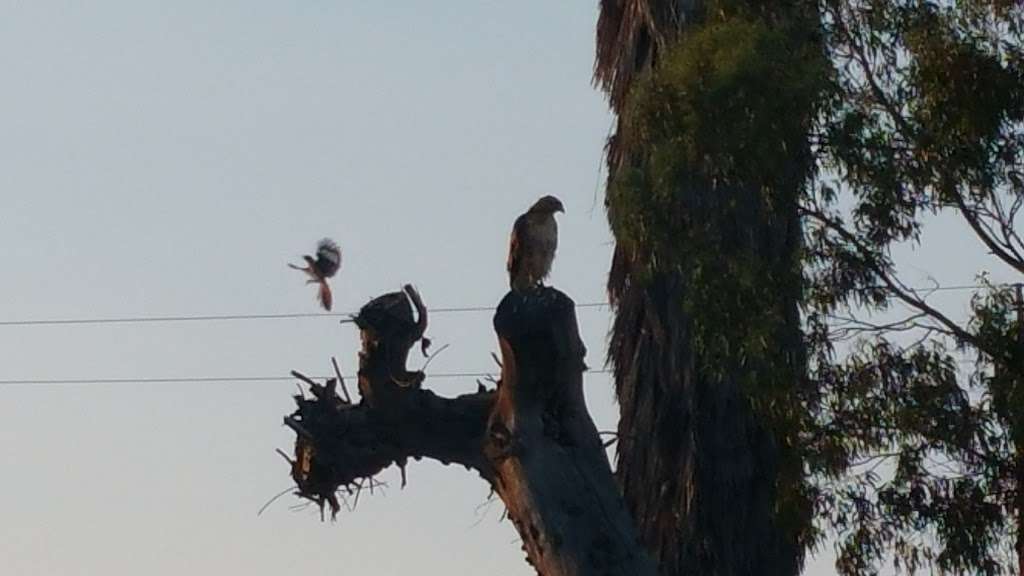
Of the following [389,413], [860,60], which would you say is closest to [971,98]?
[860,60]

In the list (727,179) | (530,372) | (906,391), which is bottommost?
(530,372)

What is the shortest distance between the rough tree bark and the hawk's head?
3119 millimetres

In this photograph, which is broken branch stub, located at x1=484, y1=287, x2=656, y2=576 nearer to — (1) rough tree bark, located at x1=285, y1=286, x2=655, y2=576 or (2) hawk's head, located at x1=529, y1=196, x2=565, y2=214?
(1) rough tree bark, located at x1=285, y1=286, x2=655, y2=576

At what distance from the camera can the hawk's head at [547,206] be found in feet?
47.4

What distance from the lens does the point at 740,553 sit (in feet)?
51.9

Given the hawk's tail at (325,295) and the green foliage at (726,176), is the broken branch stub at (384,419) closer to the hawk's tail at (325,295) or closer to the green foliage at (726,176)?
the hawk's tail at (325,295)

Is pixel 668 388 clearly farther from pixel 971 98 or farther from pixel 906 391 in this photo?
pixel 971 98

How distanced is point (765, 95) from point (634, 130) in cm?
133

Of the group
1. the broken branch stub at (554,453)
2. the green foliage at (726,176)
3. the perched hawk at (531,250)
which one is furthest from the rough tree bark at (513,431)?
the green foliage at (726,176)

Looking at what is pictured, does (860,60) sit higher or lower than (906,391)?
higher

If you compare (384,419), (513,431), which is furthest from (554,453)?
(384,419)

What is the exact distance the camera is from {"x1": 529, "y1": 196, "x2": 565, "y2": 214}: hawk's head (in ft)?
47.4

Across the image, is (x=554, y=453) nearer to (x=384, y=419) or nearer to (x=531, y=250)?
(x=384, y=419)

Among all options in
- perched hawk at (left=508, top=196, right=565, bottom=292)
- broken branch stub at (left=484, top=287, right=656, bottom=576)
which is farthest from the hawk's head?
broken branch stub at (left=484, top=287, right=656, bottom=576)
